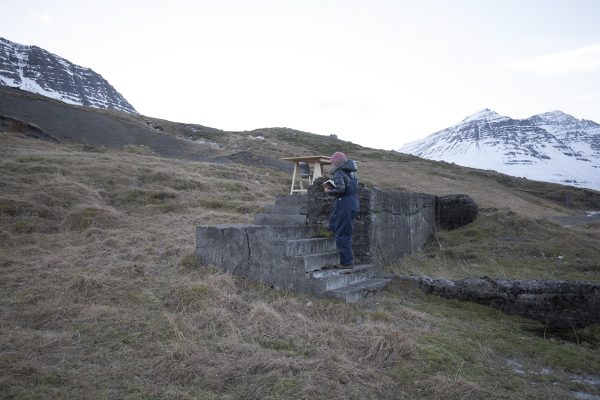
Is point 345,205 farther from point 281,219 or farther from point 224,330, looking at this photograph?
point 224,330

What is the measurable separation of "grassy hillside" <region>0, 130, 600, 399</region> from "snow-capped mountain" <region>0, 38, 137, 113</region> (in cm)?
7812

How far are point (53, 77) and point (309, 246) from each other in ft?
318

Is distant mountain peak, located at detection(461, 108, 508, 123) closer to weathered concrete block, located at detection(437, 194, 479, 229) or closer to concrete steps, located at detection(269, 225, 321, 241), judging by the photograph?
weathered concrete block, located at detection(437, 194, 479, 229)

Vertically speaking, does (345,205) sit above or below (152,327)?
above

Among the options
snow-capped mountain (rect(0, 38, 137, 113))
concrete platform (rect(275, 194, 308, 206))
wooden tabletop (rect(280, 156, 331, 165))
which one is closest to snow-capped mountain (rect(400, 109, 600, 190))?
snow-capped mountain (rect(0, 38, 137, 113))

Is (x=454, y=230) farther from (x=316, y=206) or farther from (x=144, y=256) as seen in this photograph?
(x=144, y=256)

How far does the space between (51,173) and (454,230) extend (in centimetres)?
1161

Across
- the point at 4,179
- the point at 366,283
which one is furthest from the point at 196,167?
the point at 366,283

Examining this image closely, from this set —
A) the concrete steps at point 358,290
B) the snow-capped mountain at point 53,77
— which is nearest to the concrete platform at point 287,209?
the concrete steps at point 358,290

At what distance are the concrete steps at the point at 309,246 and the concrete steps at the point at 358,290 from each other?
755 mm

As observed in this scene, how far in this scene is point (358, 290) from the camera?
530 cm

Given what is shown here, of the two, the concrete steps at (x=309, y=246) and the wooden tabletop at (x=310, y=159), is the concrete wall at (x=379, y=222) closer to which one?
the concrete steps at (x=309, y=246)

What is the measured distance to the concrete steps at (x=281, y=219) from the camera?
7.13m

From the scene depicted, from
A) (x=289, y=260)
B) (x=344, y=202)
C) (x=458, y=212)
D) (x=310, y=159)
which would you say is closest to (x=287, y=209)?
(x=344, y=202)
